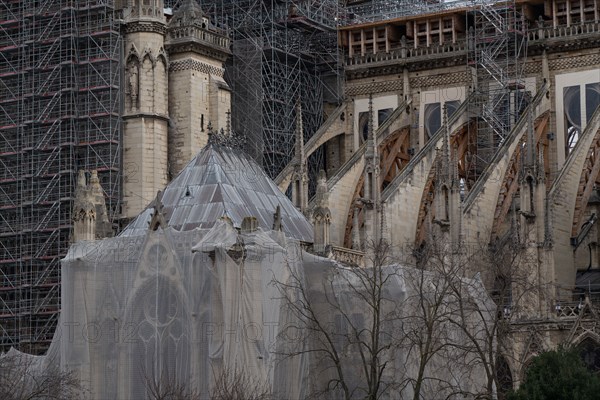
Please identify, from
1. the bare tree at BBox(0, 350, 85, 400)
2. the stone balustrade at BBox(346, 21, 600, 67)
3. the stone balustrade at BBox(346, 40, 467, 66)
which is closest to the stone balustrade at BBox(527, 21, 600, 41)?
the stone balustrade at BBox(346, 21, 600, 67)

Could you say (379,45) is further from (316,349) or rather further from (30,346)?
(316,349)

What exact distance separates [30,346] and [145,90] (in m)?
9.62

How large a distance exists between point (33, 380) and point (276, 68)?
840 inches

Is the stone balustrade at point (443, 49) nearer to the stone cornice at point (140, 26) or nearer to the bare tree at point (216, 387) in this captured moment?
the stone cornice at point (140, 26)

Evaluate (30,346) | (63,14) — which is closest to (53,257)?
(30,346)

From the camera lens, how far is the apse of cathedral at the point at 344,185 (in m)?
45.2

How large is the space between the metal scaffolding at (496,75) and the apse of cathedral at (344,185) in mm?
81

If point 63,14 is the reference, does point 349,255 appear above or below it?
below

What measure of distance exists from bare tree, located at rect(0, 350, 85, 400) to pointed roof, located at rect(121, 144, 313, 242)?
440 cm

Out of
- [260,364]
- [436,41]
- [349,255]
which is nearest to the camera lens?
[260,364]

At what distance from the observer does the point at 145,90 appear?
61469 mm

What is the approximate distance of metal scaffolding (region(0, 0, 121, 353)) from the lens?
59781 millimetres

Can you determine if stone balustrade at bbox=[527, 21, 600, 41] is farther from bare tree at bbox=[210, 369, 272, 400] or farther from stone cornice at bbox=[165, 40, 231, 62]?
bare tree at bbox=[210, 369, 272, 400]

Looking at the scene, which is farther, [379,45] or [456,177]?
[379,45]
